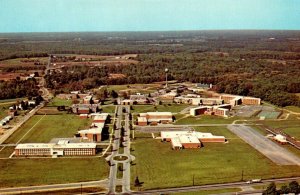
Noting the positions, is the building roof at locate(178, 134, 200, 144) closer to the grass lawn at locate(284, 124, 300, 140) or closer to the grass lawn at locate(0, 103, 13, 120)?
the grass lawn at locate(284, 124, 300, 140)

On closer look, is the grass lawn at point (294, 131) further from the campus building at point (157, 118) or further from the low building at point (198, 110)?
the campus building at point (157, 118)

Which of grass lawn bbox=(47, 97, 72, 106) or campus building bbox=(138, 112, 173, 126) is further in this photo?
grass lawn bbox=(47, 97, 72, 106)

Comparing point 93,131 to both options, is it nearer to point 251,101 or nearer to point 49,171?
point 49,171

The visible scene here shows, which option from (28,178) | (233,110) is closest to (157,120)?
(233,110)

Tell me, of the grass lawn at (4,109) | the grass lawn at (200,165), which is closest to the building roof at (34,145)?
the grass lawn at (200,165)

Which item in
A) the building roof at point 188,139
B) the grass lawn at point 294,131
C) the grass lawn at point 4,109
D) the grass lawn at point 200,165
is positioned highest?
the building roof at point 188,139

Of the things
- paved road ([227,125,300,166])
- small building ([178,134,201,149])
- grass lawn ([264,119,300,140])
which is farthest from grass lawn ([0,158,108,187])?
grass lawn ([264,119,300,140])

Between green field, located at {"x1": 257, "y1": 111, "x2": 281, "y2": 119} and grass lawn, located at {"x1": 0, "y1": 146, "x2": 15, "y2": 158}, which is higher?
green field, located at {"x1": 257, "y1": 111, "x2": 281, "y2": 119}
